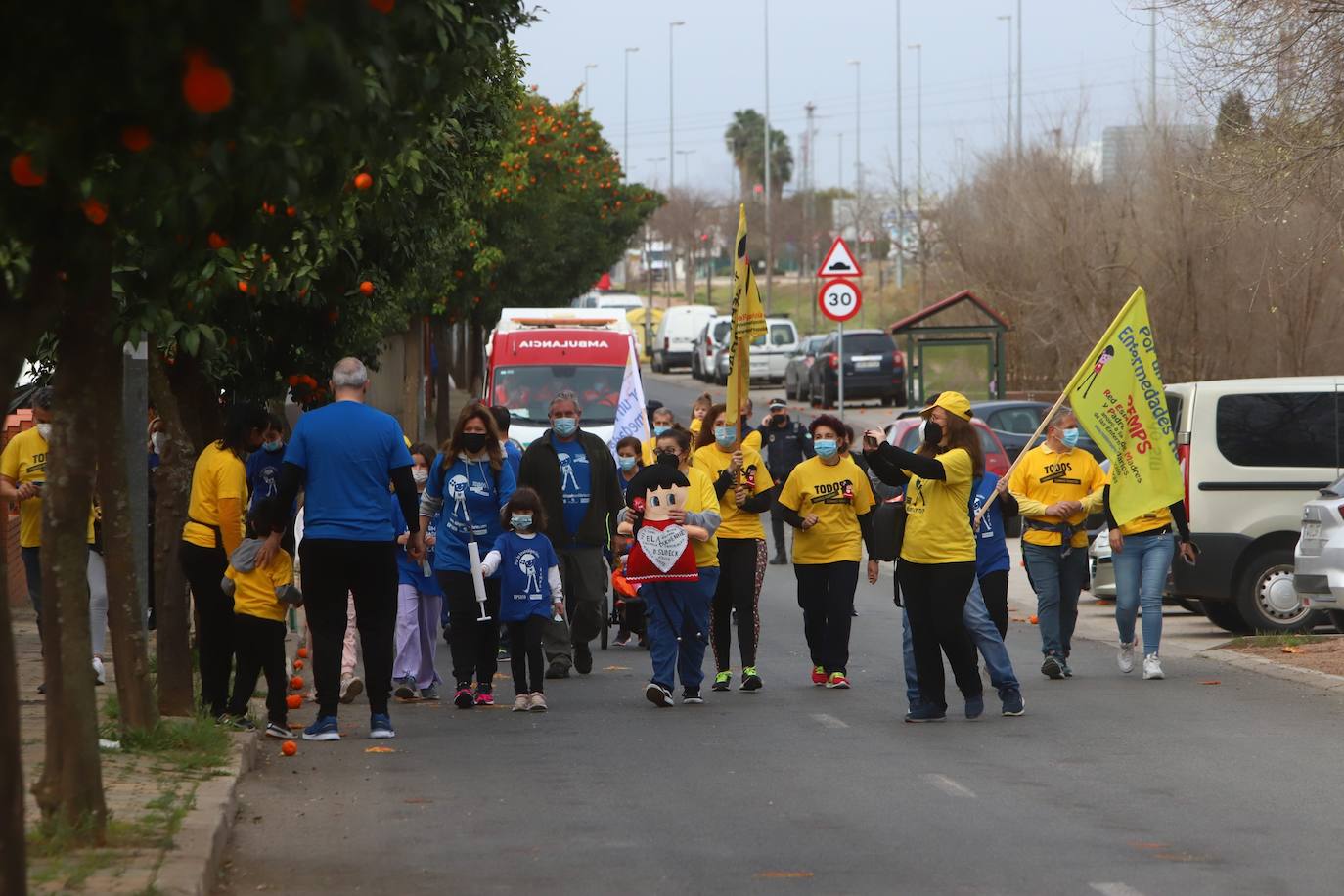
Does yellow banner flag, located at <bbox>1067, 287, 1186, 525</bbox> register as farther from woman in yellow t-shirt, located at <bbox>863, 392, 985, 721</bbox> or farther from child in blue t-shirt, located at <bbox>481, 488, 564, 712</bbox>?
child in blue t-shirt, located at <bbox>481, 488, 564, 712</bbox>

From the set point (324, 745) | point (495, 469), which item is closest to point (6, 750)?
point (324, 745)

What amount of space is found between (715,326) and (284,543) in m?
46.5

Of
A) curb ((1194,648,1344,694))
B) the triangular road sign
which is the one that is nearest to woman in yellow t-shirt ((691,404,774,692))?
curb ((1194,648,1344,694))

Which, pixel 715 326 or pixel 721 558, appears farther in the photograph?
pixel 715 326

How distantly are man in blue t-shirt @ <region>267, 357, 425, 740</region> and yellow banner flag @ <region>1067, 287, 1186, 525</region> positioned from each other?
488 centimetres

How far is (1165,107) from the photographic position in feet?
113

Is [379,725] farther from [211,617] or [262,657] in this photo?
[211,617]

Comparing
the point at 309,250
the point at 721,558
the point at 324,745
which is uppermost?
the point at 309,250

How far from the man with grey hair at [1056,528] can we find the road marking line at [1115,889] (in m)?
6.46

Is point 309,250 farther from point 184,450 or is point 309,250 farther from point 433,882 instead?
point 433,882

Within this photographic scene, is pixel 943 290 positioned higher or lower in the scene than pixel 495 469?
higher

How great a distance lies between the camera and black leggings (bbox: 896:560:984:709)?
11.2 m

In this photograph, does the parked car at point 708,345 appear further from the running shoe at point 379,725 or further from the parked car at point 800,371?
the running shoe at point 379,725

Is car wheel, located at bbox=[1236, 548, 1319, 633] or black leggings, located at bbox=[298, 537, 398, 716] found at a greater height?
black leggings, located at bbox=[298, 537, 398, 716]
